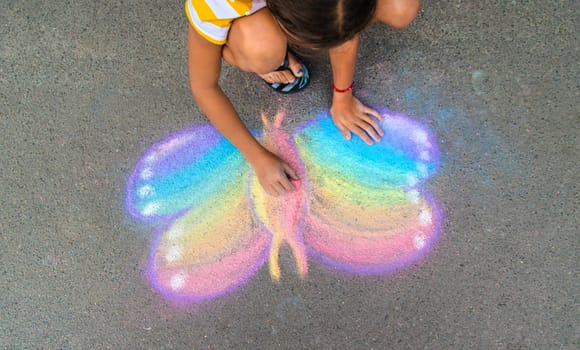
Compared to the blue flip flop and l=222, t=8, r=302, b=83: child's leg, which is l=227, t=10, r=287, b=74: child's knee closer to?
l=222, t=8, r=302, b=83: child's leg

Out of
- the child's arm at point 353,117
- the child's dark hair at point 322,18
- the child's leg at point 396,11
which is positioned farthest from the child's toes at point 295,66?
the child's dark hair at point 322,18

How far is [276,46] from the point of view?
4.25 feet

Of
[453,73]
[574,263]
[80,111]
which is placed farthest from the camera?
[80,111]

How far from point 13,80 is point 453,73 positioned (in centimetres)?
164

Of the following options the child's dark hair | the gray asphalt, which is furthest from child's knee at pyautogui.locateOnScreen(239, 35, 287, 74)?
the gray asphalt

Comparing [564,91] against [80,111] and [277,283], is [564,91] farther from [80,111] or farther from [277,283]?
[80,111]

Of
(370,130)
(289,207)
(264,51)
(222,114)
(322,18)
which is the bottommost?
(289,207)

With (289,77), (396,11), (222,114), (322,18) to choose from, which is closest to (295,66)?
(289,77)

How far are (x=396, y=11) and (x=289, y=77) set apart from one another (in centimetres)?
48

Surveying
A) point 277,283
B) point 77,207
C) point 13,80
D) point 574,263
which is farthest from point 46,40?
point 574,263

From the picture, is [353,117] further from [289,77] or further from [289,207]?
[289,207]

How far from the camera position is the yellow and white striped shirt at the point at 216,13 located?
122cm

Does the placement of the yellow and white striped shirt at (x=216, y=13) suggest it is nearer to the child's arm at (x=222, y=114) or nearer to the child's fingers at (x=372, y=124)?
the child's arm at (x=222, y=114)

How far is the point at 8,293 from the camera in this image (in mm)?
1766
